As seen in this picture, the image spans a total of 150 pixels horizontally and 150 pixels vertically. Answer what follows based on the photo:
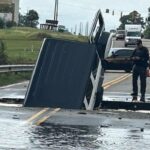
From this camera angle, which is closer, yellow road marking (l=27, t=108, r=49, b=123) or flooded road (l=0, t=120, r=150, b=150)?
flooded road (l=0, t=120, r=150, b=150)

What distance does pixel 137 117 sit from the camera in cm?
1694

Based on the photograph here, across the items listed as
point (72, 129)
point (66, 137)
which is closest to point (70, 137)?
point (66, 137)

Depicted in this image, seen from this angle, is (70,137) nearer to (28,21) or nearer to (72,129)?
(72,129)

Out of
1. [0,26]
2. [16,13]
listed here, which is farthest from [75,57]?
[16,13]

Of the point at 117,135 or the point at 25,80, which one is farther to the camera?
the point at 25,80

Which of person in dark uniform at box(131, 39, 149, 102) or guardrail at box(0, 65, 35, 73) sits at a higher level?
person in dark uniform at box(131, 39, 149, 102)

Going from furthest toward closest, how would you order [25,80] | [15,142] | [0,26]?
[0,26], [25,80], [15,142]

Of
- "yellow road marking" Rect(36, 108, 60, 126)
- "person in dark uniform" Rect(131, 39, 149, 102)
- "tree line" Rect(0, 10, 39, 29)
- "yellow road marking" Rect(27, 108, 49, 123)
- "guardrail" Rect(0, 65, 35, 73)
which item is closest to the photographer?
"yellow road marking" Rect(36, 108, 60, 126)

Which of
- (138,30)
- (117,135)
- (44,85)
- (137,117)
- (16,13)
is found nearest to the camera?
(117,135)

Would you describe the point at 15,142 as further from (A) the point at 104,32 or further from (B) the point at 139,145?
(A) the point at 104,32

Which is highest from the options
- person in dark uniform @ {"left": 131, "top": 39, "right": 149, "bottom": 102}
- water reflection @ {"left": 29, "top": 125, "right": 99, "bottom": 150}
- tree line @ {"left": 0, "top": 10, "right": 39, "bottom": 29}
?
person in dark uniform @ {"left": 131, "top": 39, "right": 149, "bottom": 102}

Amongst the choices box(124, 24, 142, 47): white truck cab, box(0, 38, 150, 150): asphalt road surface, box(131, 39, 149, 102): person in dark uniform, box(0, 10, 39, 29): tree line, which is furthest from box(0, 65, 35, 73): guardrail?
box(0, 10, 39, 29): tree line

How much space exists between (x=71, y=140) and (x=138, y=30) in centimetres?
8484

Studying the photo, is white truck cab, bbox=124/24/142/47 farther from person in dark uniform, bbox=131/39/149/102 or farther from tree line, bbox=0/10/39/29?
person in dark uniform, bbox=131/39/149/102
